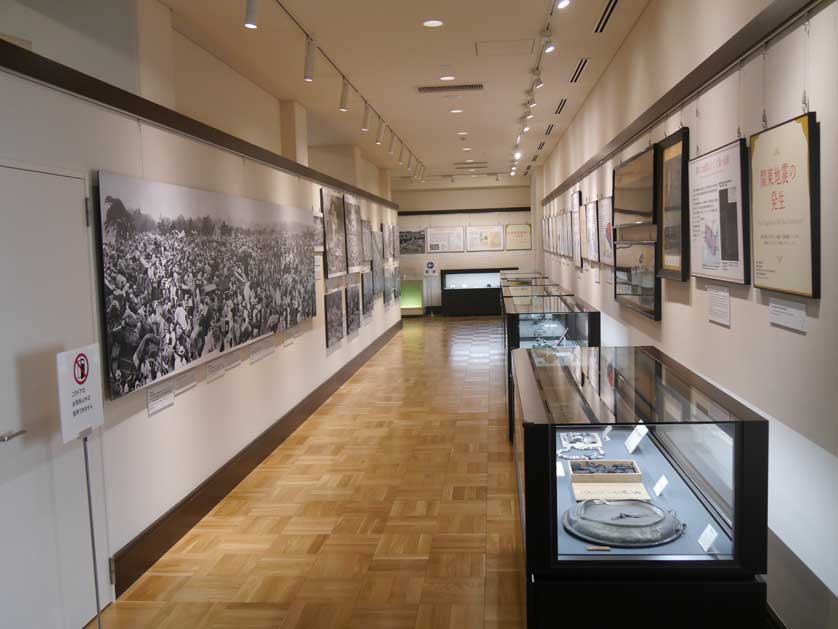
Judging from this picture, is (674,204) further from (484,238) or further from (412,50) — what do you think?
(484,238)

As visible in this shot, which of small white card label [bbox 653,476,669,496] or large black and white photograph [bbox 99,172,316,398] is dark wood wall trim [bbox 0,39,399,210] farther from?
small white card label [bbox 653,476,669,496]

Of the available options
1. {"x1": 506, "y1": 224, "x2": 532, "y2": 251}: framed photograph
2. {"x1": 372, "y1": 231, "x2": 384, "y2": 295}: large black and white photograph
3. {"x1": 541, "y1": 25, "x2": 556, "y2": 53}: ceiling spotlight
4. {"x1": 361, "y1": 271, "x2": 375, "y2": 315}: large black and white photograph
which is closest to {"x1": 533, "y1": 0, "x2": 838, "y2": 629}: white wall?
{"x1": 541, "y1": 25, "x2": 556, "y2": 53}: ceiling spotlight

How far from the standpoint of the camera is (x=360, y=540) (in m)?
4.19

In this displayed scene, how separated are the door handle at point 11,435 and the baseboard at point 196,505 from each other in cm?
102

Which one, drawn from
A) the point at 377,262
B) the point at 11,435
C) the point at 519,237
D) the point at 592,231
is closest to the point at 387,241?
the point at 377,262

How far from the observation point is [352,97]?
7859 millimetres

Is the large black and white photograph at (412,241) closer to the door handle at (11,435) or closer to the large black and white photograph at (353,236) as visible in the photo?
the large black and white photograph at (353,236)

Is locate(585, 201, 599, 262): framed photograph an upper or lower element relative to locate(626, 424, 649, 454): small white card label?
upper

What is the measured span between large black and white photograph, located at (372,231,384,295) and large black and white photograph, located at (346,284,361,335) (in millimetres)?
1443

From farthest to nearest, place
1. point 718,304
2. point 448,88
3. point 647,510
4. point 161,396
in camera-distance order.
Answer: point 448,88 < point 161,396 < point 718,304 < point 647,510

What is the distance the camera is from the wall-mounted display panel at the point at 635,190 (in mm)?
4805

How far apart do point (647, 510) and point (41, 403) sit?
2.47m

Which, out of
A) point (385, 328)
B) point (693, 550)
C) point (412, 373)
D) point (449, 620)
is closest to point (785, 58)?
point (693, 550)

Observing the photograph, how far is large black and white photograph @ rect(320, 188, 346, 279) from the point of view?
27.6ft
